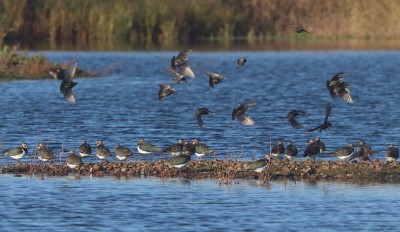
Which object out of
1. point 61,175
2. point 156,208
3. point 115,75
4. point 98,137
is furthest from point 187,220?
point 115,75

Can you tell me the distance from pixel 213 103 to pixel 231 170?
64.8 feet

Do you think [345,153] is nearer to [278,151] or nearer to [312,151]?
[312,151]

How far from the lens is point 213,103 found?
133ft

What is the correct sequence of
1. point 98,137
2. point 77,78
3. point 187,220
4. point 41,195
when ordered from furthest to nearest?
point 77,78 → point 98,137 → point 41,195 → point 187,220

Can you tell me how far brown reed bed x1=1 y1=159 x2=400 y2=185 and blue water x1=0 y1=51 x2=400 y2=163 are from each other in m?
0.98

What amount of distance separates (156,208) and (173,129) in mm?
12283

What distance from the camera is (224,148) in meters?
26.0

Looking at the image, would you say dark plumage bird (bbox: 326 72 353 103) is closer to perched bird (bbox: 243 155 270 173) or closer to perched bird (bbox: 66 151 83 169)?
perched bird (bbox: 243 155 270 173)

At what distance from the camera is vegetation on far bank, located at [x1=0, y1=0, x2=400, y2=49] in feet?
214

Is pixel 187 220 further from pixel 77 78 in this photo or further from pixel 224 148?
pixel 77 78

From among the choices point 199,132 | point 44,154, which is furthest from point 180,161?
point 199,132

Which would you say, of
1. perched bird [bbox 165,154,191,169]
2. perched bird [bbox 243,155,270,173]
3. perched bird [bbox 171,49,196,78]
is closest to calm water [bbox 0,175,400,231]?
perched bird [bbox 243,155,270,173]

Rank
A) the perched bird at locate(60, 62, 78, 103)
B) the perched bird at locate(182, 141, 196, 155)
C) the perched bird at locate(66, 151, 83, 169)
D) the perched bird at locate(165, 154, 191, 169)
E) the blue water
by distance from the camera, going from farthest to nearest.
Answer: the blue water, the perched bird at locate(182, 141, 196, 155), the perched bird at locate(66, 151, 83, 169), the perched bird at locate(60, 62, 78, 103), the perched bird at locate(165, 154, 191, 169)

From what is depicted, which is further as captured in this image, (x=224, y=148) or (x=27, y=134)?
(x=27, y=134)
